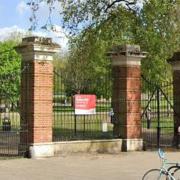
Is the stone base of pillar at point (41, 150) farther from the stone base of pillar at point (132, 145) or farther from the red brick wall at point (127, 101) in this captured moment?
the red brick wall at point (127, 101)

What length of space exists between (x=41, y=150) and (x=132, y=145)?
415cm

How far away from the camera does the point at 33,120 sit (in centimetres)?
1850

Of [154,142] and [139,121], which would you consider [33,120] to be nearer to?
[139,121]

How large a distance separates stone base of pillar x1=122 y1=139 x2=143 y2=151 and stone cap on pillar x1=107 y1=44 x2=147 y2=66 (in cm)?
281

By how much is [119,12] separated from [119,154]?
12.5 metres

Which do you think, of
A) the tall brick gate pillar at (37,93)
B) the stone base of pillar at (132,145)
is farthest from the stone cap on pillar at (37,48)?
the stone base of pillar at (132,145)

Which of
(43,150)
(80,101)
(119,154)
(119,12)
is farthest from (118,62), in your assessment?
(119,12)

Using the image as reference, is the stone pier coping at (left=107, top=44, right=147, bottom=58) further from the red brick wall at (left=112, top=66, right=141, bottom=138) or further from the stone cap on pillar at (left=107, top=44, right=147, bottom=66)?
the red brick wall at (left=112, top=66, right=141, bottom=138)

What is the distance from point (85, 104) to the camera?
20.9 m

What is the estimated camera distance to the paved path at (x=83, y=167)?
574 inches

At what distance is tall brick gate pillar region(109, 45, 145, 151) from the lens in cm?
2125

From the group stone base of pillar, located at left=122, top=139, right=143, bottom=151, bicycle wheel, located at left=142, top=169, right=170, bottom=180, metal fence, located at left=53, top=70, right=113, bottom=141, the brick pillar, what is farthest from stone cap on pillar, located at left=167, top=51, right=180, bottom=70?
bicycle wheel, located at left=142, top=169, right=170, bottom=180

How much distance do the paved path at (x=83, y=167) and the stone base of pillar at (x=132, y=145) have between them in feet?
3.03

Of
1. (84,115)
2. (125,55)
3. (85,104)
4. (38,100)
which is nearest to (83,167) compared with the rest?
(38,100)
